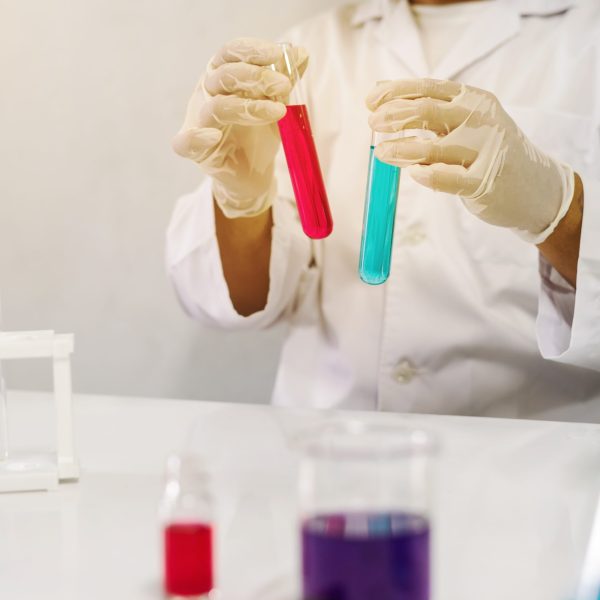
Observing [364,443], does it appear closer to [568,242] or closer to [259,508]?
[259,508]

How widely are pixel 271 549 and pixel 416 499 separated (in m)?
0.30

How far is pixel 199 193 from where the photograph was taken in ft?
5.91

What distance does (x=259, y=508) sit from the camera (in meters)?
0.97

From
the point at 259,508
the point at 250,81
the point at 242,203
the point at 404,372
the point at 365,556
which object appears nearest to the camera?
the point at 365,556

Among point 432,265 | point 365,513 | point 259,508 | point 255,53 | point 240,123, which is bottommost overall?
point 259,508

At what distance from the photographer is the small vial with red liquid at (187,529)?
664 millimetres

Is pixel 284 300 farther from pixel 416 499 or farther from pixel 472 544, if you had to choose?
pixel 416 499

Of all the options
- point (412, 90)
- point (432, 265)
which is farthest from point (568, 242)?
point (412, 90)

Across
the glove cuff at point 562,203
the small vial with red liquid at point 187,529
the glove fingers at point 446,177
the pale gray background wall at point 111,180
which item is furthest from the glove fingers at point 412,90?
the pale gray background wall at point 111,180

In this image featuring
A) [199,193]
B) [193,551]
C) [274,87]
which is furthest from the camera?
[199,193]

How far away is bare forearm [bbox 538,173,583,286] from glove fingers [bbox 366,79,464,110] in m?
0.29

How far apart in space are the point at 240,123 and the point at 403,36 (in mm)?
633

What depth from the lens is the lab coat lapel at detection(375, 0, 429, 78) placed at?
1800 millimetres

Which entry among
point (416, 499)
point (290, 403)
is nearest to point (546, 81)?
point (290, 403)
